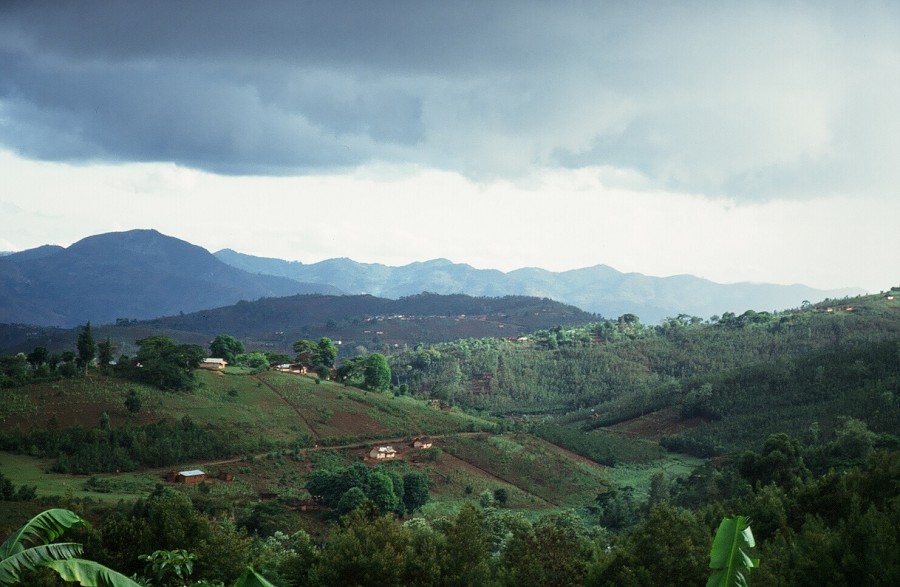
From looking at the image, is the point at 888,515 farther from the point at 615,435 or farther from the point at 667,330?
the point at 667,330

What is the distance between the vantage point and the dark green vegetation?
17984mm

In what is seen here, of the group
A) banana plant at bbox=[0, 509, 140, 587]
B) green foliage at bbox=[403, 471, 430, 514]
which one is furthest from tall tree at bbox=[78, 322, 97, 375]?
banana plant at bbox=[0, 509, 140, 587]

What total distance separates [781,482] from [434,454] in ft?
79.6

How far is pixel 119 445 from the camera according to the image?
46.4 metres

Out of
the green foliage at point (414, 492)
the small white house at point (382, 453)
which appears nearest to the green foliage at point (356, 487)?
the green foliage at point (414, 492)

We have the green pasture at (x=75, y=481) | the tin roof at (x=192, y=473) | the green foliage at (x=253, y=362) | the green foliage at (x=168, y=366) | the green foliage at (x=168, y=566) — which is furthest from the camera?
the green foliage at (x=253, y=362)

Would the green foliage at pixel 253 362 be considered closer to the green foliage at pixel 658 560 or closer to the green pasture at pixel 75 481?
the green pasture at pixel 75 481

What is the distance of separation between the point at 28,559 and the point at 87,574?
1.24m

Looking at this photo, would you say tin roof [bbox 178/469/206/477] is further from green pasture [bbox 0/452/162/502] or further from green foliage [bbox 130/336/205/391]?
green foliage [bbox 130/336/205/391]

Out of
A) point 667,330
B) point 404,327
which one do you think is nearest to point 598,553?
point 667,330

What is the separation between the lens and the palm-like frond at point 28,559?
10.4 m

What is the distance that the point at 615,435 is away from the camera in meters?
70.3

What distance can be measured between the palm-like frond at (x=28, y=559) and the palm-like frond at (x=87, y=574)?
374 millimetres

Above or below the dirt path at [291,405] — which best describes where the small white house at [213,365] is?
above
